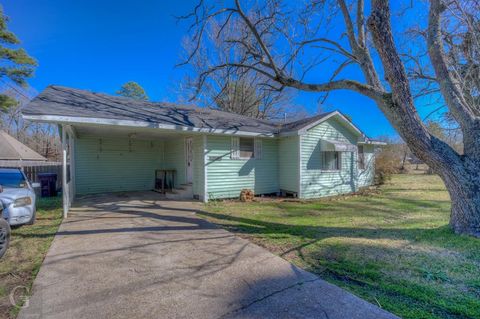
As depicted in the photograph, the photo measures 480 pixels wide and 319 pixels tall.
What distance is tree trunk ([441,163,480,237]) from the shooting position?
14.5ft

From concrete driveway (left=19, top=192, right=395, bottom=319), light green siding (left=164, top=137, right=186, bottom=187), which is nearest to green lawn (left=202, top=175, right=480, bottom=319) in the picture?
concrete driveway (left=19, top=192, right=395, bottom=319)

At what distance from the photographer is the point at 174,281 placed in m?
3.04

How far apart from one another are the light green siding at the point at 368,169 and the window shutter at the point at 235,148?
784cm

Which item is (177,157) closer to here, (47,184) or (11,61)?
(47,184)

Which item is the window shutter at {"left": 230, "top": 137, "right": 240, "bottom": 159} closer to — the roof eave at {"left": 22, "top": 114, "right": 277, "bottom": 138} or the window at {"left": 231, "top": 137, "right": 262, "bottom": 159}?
the window at {"left": 231, "top": 137, "right": 262, "bottom": 159}

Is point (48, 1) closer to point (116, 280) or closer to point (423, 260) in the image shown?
point (116, 280)

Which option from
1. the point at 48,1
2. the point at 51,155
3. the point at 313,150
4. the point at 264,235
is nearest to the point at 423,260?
the point at 264,235

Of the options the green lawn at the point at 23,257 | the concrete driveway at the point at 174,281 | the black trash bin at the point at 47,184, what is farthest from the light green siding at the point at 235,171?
the black trash bin at the point at 47,184

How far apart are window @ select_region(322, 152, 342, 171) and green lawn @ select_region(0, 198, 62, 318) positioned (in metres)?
9.88

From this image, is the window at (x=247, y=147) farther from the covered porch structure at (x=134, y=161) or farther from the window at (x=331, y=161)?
the window at (x=331, y=161)

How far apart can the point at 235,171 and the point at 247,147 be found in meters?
1.17

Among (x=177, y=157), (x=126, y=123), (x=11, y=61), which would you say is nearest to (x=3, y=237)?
(x=126, y=123)

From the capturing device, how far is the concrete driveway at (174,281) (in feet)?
7.89

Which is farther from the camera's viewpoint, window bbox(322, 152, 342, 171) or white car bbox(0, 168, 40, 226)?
window bbox(322, 152, 342, 171)
